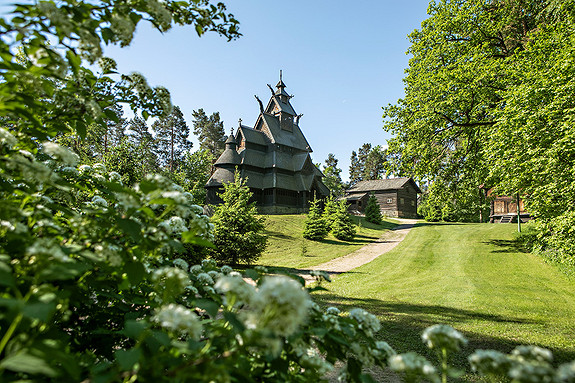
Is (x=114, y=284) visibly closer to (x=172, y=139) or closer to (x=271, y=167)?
(x=271, y=167)

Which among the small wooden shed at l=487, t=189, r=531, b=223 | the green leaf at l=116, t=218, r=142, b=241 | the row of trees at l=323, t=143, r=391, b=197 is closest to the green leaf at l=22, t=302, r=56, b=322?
the green leaf at l=116, t=218, r=142, b=241

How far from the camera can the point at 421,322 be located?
20.6 ft

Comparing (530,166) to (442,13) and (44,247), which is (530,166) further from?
(44,247)

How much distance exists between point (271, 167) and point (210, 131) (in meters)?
27.0

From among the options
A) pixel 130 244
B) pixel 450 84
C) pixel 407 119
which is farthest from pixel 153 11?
pixel 407 119

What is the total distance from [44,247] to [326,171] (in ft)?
144

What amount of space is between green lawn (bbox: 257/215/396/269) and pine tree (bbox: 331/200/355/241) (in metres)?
0.56

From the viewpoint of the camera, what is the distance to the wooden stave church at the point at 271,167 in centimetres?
3072

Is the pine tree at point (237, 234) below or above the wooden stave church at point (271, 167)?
below

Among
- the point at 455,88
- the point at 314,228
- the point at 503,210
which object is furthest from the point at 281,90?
the point at 503,210

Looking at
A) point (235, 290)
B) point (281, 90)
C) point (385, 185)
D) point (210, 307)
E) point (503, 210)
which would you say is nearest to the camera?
point (235, 290)

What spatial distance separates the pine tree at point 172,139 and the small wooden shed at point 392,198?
30829 millimetres

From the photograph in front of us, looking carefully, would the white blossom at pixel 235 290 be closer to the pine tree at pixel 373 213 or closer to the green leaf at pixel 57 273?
the green leaf at pixel 57 273

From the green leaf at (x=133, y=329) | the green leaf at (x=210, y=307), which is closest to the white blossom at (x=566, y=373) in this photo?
the green leaf at (x=210, y=307)
